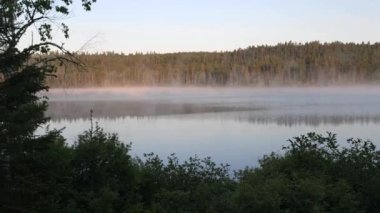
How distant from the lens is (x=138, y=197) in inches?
312

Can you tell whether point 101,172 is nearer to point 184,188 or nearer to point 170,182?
point 170,182

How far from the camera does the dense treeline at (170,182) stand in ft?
21.5

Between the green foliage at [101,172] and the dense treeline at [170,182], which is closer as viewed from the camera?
the dense treeline at [170,182]

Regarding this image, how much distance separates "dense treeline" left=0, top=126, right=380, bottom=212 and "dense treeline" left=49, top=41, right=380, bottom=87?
4918 inches

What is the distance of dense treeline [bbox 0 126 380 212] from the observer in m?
A: 6.56

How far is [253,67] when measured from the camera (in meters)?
144

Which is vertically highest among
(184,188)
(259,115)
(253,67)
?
(253,67)

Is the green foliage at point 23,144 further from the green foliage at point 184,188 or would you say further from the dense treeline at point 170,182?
the green foliage at point 184,188

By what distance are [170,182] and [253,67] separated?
136 metres

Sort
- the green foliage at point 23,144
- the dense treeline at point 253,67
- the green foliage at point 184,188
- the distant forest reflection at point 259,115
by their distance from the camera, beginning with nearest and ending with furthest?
→ the green foliage at point 23,144, the green foliage at point 184,188, the distant forest reflection at point 259,115, the dense treeline at point 253,67

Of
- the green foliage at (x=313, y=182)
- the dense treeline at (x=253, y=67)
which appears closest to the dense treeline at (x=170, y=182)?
the green foliage at (x=313, y=182)

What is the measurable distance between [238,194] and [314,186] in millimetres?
996

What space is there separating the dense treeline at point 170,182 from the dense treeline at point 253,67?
125 metres

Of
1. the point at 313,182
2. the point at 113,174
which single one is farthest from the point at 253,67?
the point at 313,182
